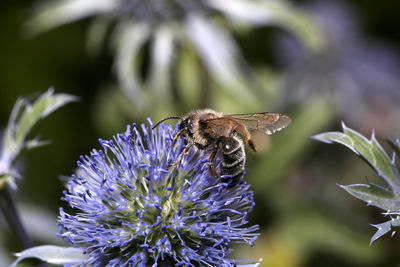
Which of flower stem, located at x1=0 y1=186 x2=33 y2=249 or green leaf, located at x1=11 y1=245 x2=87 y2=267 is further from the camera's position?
flower stem, located at x1=0 y1=186 x2=33 y2=249

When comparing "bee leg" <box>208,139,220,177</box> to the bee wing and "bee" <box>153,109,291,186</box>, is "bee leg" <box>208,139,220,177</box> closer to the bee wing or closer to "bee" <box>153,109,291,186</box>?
"bee" <box>153,109,291,186</box>

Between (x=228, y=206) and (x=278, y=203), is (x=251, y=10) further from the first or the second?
(x=228, y=206)

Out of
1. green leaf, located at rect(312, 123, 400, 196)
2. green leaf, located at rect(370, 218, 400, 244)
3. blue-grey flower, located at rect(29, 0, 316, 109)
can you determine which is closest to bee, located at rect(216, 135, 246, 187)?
green leaf, located at rect(312, 123, 400, 196)

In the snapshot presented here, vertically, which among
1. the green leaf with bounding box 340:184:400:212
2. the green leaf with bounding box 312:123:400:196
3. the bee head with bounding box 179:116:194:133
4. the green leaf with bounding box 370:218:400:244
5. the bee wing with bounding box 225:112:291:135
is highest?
the bee head with bounding box 179:116:194:133

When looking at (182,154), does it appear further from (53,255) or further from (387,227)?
(387,227)

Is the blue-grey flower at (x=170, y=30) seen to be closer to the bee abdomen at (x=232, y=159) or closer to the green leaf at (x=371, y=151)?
the bee abdomen at (x=232, y=159)

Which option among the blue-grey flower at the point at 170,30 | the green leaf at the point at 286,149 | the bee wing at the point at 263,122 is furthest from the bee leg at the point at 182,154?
the green leaf at the point at 286,149

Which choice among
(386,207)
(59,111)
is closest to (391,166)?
(386,207)
